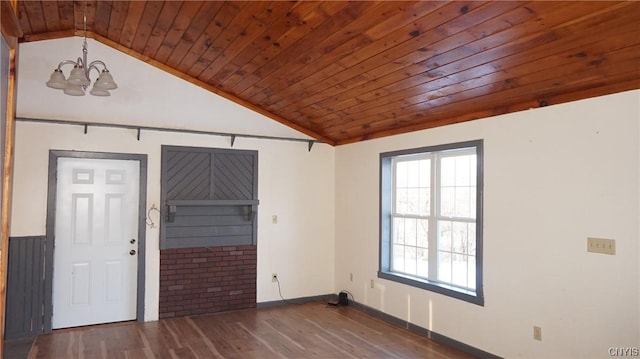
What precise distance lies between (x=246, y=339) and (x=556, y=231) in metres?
3.14

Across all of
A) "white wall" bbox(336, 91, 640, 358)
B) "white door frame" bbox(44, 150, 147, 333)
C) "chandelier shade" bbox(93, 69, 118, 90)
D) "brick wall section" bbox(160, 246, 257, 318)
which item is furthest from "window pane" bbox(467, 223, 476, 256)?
"white door frame" bbox(44, 150, 147, 333)

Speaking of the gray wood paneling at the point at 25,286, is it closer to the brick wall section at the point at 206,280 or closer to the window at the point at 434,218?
the brick wall section at the point at 206,280

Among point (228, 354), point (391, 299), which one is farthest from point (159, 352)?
point (391, 299)

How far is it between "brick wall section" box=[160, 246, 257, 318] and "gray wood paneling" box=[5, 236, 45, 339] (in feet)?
4.06

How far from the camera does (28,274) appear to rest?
4.68 meters

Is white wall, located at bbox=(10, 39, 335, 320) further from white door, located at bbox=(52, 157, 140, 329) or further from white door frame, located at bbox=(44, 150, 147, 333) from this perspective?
white door, located at bbox=(52, 157, 140, 329)

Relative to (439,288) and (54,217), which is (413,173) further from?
(54,217)

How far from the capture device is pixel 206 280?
559cm

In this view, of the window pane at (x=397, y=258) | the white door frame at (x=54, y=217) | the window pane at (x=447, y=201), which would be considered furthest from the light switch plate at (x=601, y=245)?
the white door frame at (x=54, y=217)

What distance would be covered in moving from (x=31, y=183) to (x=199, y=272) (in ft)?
6.87

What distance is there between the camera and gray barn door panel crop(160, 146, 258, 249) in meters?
5.40

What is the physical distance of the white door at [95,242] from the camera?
491 cm

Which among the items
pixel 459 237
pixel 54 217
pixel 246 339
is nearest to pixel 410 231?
pixel 459 237

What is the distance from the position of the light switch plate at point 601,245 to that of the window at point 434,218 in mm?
1026
